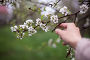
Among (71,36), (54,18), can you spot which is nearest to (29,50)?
(54,18)

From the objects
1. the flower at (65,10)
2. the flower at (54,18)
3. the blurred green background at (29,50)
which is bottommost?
the blurred green background at (29,50)

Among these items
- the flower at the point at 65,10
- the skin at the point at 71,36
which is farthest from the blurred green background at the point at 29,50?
the skin at the point at 71,36

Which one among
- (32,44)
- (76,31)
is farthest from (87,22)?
(32,44)

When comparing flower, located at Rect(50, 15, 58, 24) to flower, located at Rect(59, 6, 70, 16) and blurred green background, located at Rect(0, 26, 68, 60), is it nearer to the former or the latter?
flower, located at Rect(59, 6, 70, 16)

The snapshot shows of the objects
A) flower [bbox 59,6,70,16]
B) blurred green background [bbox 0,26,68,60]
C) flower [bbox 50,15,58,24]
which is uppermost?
flower [bbox 59,6,70,16]

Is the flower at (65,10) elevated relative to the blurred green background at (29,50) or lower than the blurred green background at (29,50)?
elevated

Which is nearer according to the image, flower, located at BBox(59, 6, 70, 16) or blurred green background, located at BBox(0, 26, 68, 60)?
flower, located at BBox(59, 6, 70, 16)

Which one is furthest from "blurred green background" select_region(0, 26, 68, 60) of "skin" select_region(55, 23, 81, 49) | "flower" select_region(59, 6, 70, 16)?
"skin" select_region(55, 23, 81, 49)

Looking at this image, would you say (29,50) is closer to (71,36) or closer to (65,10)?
(65,10)

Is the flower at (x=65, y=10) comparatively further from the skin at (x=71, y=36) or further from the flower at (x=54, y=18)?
the skin at (x=71, y=36)

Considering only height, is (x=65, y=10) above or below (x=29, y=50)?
above

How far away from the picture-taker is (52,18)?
3.71 feet

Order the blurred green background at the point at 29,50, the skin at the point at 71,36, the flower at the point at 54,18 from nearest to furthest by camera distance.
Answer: the skin at the point at 71,36 < the flower at the point at 54,18 < the blurred green background at the point at 29,50

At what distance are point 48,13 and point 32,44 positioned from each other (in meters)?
3.24
